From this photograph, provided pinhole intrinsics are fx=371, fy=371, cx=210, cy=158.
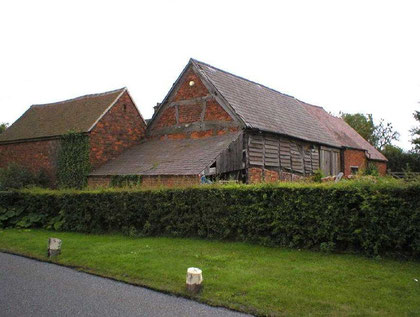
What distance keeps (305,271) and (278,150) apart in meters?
13.5

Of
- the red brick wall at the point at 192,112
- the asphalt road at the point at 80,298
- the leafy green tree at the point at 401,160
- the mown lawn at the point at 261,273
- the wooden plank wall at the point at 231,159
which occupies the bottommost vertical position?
the asphalt road at the point at 80,298

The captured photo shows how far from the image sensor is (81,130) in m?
21.1

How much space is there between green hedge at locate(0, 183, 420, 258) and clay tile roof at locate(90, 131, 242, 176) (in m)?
3.66

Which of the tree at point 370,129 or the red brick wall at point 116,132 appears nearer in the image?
the red brick wall at point 116,132

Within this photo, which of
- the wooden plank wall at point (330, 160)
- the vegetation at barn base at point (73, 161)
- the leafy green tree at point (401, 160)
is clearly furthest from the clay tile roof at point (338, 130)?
the vegetation at barn base at point (73, 161)

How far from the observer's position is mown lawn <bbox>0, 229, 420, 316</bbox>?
5.94 metres

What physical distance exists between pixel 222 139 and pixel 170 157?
2.78 meters

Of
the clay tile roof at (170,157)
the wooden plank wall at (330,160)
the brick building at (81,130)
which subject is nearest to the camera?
the clay tile roof at (170,157)

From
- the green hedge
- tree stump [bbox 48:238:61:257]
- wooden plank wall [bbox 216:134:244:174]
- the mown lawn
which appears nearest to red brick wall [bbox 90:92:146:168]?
the green hedge

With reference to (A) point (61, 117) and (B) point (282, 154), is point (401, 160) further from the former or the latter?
(A) point (61, 117)

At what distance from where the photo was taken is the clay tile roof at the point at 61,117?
22.2m

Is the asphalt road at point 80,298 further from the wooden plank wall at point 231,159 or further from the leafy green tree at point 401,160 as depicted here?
the leafy green tree at point 401,160

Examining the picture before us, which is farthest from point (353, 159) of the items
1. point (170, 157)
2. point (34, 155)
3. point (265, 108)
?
point (34, 155)

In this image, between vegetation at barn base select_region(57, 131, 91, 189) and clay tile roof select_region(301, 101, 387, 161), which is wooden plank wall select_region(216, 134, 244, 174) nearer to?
vegetation at barn base select_region(57, 131, 91, 189)
